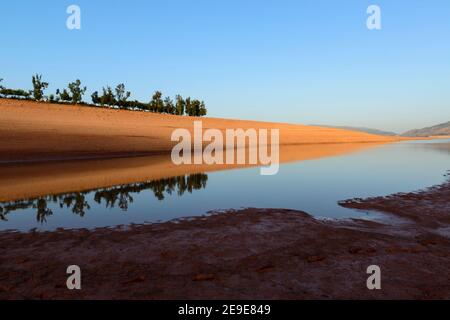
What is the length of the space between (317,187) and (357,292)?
11.3 m

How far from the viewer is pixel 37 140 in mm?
32906

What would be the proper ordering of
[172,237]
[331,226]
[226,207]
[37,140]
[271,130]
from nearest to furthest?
[172,237], [331,226], [226,207], [37,140], [271,130]

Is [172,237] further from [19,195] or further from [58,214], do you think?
[19,195]

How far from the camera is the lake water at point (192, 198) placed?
33.2 ft

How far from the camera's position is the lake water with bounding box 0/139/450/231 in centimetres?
1012
